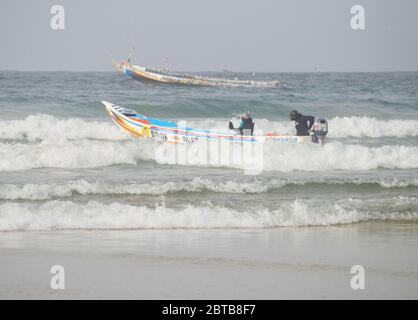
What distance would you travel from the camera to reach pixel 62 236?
11.8 metres

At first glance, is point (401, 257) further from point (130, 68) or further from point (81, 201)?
point (130, 68)

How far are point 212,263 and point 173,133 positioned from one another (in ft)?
44.2

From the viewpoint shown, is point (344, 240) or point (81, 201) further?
point (81, 201)

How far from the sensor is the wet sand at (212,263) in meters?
8.91

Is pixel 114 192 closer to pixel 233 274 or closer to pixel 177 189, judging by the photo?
pixel 177 189

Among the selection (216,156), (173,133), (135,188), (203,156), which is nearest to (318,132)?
(216,156)

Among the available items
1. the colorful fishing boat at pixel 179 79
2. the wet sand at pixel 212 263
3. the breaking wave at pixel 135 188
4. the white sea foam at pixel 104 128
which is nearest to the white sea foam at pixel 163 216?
the wet sand at pixel 212 263

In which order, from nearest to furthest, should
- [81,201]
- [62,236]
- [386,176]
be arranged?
[62,236] < [81,201] < [386,176]

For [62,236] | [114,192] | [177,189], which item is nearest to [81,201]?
[114,192]

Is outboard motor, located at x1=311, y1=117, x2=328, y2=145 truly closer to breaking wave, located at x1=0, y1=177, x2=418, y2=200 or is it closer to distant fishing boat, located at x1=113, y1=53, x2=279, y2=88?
breaking wave, located at x1=0, y1=177, x2=418, y2=200

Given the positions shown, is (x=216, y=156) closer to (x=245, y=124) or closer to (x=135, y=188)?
(x=245, y=124)

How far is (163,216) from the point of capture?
1289 cm

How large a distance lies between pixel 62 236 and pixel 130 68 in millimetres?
52634
